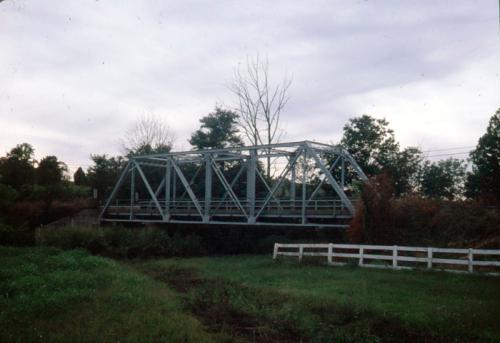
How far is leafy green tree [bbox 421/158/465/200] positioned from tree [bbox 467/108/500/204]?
4074mm

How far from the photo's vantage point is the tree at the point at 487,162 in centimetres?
3786

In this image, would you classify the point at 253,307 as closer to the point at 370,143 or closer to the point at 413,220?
the point at 413,220

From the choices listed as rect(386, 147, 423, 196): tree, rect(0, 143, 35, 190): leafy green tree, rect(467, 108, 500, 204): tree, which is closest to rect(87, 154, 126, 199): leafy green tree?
rect(0, 143, 35, 190): leafy green tree

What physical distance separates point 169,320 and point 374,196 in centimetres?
1631

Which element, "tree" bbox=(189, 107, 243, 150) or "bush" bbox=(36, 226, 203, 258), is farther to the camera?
"tree" bbox=(189, 107, 243, 150)

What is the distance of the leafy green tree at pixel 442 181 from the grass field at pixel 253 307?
30479mm

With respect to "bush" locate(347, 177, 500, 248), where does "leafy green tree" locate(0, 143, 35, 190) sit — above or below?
above

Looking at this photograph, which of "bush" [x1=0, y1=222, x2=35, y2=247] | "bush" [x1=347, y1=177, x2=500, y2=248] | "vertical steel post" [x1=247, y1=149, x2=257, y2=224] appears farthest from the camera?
"vertical steel post" [x1=247, y1=149, x2=257, y2=224]

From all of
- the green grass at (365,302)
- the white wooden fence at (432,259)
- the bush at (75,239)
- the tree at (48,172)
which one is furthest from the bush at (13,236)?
the white wooden fence at (432,259)

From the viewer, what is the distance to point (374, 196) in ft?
82.0

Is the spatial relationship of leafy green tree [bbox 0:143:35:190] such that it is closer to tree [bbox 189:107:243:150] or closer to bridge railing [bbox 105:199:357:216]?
bridge railing [bbox 105:199:357:216]

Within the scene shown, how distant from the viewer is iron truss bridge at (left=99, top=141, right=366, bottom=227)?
104 feet

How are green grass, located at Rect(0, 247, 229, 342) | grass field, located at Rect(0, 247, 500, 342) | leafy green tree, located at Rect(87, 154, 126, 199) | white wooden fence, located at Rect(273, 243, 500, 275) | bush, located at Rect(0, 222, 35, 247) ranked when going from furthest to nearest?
leafy green tree, located at Rect(87, 154, 126, 199) → bush, located at Rect(0, 222, 35, 247) → white wooden fence, located at Rect(273, 243, 500, 275) → grass field, located at Rect(0, 247, 500, 342) → green grass, located at Rect(0, 247, 229, 342)

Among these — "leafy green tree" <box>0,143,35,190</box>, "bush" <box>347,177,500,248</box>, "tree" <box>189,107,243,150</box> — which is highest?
"tree" <box>189,107,243,150</box>
